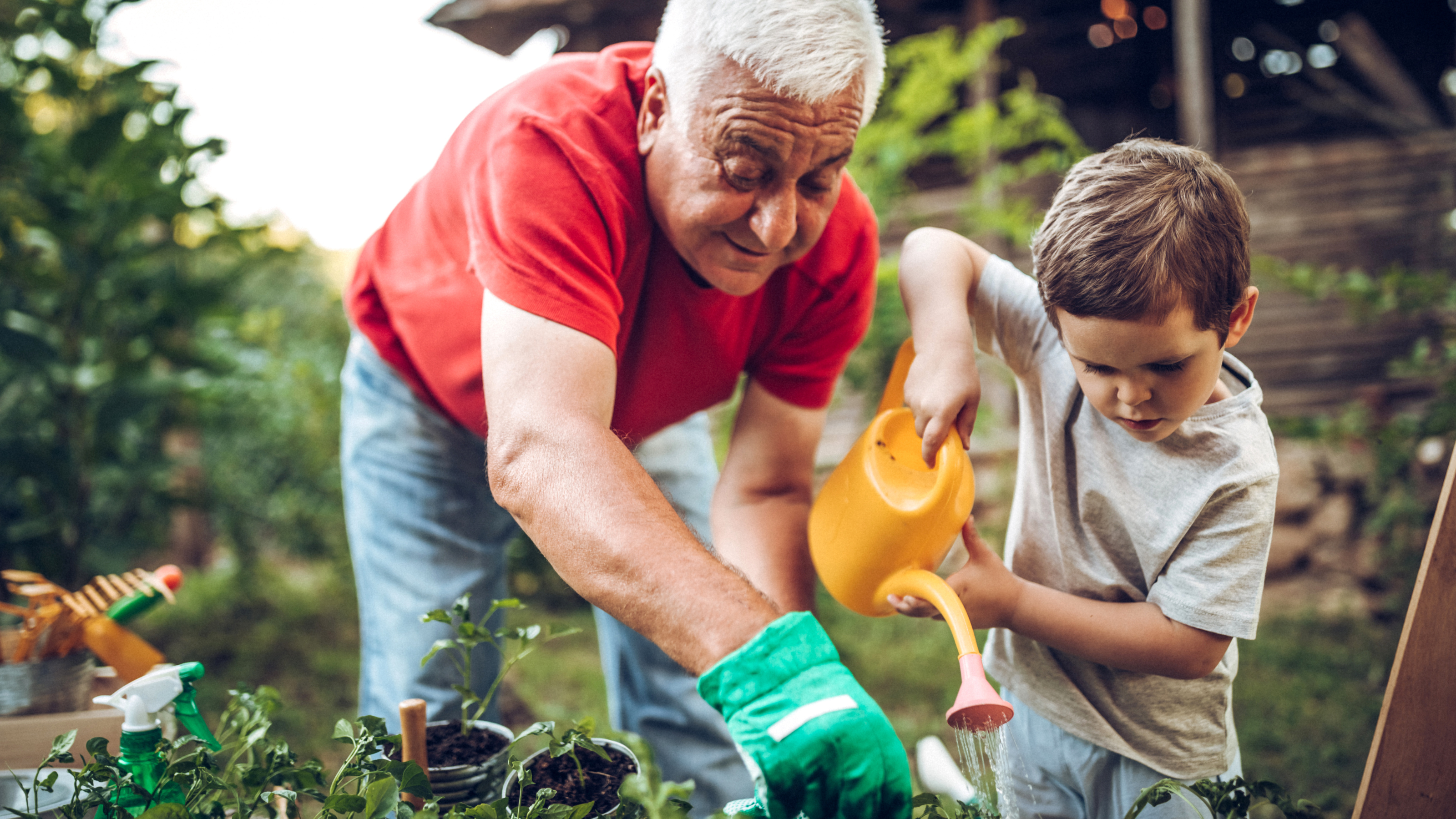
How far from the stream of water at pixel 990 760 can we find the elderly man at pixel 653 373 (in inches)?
5.7

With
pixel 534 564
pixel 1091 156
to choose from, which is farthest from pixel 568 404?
pixel 534 564

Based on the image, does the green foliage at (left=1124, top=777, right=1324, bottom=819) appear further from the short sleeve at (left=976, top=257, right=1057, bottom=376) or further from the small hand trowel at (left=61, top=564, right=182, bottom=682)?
the small hand trowel at (left=61, top=564, right=182, bottom=682)

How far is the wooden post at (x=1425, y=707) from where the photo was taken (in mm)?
749

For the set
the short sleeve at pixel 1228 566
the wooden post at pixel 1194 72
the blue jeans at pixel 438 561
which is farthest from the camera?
the wooden post at pixel 1194 72

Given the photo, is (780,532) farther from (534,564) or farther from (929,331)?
(534,564)

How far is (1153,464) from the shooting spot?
3.18 ft

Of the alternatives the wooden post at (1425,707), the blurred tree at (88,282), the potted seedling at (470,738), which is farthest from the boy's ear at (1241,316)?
the blurred tree at (88,282)

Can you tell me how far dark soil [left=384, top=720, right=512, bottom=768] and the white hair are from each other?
0.80 meters

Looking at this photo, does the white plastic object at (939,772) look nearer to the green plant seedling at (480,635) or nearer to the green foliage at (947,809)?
the green foliage at (947,809)

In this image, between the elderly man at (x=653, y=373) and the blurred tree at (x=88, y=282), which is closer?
the elderly man at (x=653, y=373)

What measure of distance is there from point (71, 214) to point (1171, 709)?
2728 mm

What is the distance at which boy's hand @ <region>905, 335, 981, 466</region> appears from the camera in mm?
944

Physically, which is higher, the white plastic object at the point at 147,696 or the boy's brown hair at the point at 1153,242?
the boy's brown hair at the point at 1153,242

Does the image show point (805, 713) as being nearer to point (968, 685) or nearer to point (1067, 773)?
point (968, 685)
